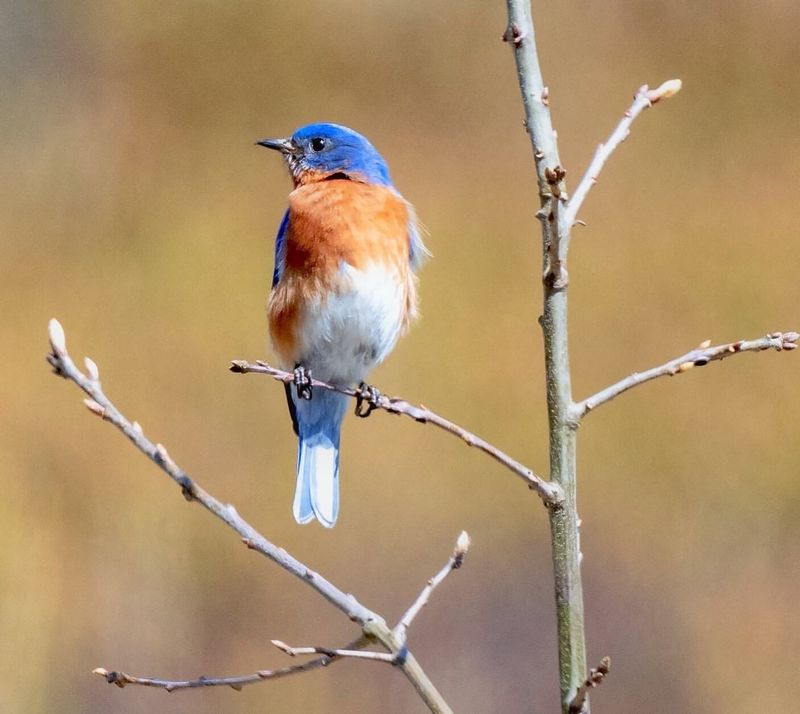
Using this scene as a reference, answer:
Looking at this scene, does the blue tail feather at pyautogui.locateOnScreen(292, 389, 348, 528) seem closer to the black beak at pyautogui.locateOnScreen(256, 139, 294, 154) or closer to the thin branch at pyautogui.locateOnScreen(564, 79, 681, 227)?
the black beak at pyautogui.locateOnScreen(256, 139, 294, 154)

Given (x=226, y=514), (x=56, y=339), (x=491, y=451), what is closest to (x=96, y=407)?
(x=56, y=339)

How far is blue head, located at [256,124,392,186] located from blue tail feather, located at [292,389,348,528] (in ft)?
2.17

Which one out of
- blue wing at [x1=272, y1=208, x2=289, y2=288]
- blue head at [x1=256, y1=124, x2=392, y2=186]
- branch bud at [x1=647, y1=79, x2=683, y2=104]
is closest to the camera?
branch bud at [x1=647, y1=79, x2=683, y2=104]

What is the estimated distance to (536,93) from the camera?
5.53 ft

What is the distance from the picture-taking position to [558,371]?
1.66 m

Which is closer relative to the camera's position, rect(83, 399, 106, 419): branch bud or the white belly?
rect(83, 399, 106, 419): branch bud

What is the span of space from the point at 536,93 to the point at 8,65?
5675 mm

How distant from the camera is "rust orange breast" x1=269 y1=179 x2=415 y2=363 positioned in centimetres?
312

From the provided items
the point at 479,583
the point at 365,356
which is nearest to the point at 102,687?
the point at 479,583

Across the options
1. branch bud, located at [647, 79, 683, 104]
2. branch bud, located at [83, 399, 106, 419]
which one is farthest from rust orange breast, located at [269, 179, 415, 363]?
branch bud, located at [83, 399, 106, 419]

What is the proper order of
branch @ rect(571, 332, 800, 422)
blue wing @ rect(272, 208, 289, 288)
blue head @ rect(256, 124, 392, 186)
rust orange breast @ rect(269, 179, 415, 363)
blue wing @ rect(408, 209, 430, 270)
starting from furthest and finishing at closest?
blue head @ rect(256, 124, 392, 186) < blue wing @ rect(408, 209, 430, 270) < blue wing @ rect(272, 208, 289, 288) < rust orange breast @ rect(269, 179, 415, 363) < branch @ rect(571, 332, 800, 422)

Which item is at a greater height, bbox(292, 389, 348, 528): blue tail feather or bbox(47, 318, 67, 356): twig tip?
bbox(292, 389, 348, 528): blue tail feather

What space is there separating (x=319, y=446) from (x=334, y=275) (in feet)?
2.27

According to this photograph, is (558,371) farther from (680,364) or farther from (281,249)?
(281,249)
